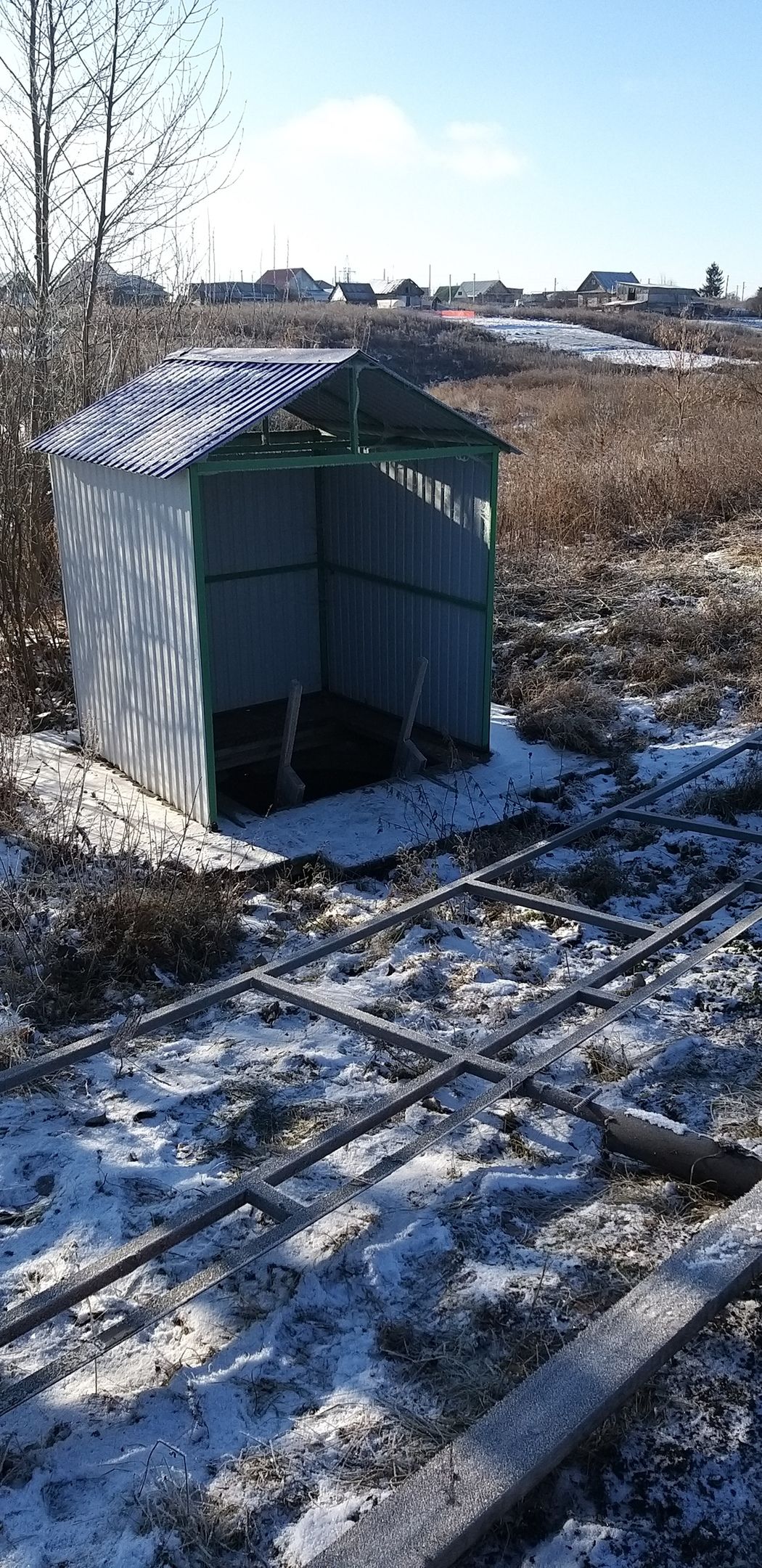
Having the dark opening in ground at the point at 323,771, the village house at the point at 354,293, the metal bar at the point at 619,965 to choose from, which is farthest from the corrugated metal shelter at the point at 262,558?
the village house at the point at 354,293

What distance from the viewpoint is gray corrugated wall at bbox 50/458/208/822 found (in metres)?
7.41

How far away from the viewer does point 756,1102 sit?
4.79 meters

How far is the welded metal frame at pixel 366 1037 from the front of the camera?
11.6 ft

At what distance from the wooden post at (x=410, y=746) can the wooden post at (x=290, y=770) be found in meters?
0.82

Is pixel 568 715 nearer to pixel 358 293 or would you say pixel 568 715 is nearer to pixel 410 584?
pixel 410 584

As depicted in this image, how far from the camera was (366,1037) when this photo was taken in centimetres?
545

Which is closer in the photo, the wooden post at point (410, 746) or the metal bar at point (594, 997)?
the metal bar at point (594, 997)

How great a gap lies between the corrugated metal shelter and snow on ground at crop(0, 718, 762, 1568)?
2748mm

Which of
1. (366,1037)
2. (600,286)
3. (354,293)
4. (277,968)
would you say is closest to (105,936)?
(277,968)

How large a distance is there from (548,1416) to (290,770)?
18.7 feet

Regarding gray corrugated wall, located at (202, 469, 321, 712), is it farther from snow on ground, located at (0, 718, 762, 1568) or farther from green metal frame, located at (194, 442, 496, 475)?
snow on ground, located at (0, 718, 762, 1568)

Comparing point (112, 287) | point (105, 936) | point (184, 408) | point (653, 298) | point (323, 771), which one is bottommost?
point (323, 771)

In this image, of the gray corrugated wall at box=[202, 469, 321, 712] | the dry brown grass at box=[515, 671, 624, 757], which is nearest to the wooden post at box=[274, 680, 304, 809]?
the gray corrugated wall at box=[202, 469, 321, 712]

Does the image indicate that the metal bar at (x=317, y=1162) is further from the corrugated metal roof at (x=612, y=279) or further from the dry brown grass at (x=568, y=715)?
the corrugated metal roof at (x=612, y=279)
